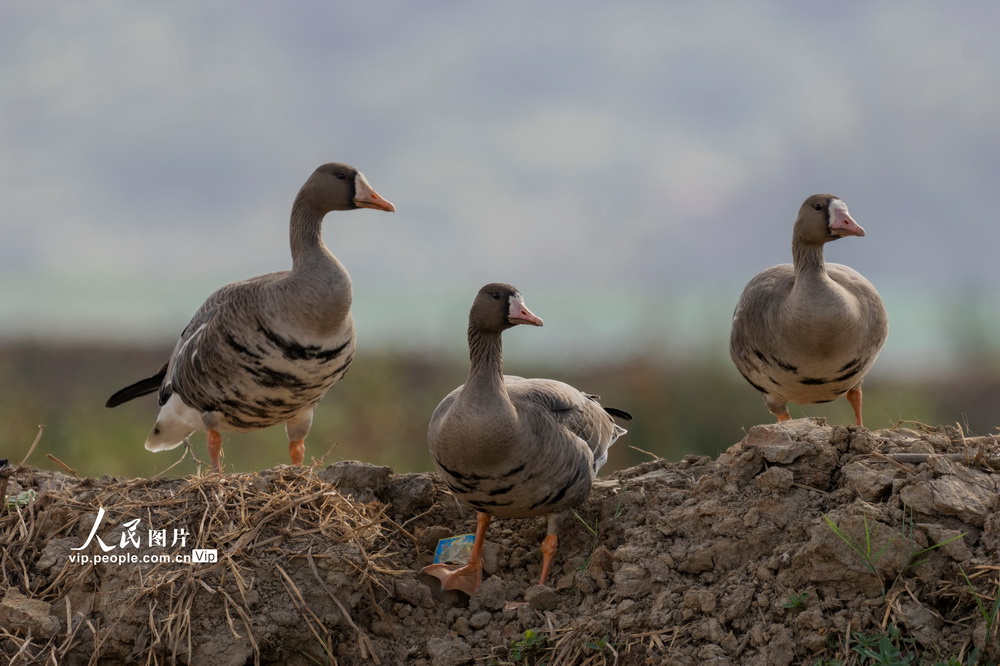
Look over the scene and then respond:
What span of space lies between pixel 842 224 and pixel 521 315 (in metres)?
2.71

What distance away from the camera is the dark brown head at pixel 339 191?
719 centimetres

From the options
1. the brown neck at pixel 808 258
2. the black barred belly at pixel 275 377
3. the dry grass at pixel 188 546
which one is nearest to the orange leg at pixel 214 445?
the black barred belly at pixel 275 377

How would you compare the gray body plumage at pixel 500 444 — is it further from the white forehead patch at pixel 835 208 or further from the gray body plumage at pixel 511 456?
the white forehead patch at pixel 835 208

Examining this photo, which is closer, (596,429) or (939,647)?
(939,647)

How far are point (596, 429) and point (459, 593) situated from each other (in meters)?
1.33

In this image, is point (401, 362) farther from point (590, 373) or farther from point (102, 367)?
point (102, 367)

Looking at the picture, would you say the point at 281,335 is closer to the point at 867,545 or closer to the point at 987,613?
the point at 867,545

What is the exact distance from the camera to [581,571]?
5.29 meters

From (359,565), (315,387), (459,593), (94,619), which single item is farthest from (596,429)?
(94,619)

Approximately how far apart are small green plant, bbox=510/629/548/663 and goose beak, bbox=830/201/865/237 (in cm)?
366

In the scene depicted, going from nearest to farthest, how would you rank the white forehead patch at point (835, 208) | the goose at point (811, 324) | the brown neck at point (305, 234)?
1. the goose at point (811, 324)
2. the white forehead patch at point (835, 208)
3. the brown neck at point (305, 234)

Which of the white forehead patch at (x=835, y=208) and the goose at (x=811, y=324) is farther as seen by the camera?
the white forehead patch at (x=835, y=208)

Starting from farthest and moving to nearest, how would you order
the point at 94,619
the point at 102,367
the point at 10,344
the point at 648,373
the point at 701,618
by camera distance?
1. the point at 102,367
2. the point at 10,344
3. the point at 648,373
4. the point at 94,619
5. the point at 701,618

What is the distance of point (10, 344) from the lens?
16.6 meters
